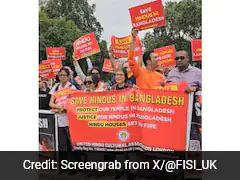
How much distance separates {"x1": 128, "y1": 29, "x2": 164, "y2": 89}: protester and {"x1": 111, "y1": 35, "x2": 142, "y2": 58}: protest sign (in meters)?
0.05

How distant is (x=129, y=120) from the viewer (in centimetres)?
360

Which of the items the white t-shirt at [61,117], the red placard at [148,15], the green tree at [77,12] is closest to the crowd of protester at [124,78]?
the white t-shirt at [61,117]

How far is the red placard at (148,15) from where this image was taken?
11.1 feet

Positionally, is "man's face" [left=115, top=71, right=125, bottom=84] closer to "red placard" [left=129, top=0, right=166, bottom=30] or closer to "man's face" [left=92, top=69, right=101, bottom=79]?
"man's face" [left=92, top=69, right=101, bottom=79]

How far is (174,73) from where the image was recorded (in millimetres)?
3379

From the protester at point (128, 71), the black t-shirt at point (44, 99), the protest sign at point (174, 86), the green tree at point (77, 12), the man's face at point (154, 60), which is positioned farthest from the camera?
the black t-shirt at point (44, 99)

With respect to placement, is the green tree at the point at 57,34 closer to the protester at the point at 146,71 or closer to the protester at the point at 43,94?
the protester at the point at 43,94

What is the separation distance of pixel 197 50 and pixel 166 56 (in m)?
0.33

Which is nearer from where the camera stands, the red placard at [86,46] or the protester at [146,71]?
the protester at [146,71]

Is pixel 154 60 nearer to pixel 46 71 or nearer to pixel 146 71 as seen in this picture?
pixel 146 71

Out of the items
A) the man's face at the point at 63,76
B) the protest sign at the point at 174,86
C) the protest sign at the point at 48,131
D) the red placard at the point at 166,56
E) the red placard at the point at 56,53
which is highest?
the red placard at the point at 56,53

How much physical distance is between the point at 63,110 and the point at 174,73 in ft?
4.68

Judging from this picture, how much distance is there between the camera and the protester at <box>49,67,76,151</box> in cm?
398

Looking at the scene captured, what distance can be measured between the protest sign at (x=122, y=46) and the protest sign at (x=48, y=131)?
1.13 meters
